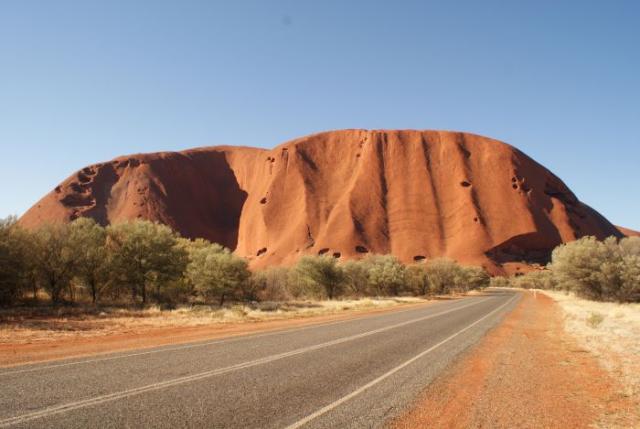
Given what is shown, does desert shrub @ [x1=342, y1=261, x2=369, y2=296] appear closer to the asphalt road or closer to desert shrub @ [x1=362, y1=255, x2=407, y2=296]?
desert shrub @ [x1=362, y1=255, x2=407, y2=296]

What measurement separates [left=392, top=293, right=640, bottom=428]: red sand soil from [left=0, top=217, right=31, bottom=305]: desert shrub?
85.4 feet

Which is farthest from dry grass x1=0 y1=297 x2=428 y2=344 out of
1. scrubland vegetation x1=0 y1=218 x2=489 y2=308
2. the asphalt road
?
the asphalt road

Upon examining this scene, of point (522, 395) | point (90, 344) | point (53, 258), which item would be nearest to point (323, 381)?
point (522, 395)

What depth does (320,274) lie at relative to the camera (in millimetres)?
51469

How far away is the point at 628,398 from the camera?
7.32 m

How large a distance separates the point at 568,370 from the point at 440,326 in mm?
8524

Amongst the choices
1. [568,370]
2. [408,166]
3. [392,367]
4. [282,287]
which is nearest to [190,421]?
[392,367]

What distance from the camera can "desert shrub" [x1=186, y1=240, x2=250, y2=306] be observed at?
133ft

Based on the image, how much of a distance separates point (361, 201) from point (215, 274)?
239 ft

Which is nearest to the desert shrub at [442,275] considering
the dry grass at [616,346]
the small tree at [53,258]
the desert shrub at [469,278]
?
the desert shrub at [469,278]

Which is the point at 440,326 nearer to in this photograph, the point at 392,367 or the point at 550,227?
the point at 392,367

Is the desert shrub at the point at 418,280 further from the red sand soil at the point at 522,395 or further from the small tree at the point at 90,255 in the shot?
the red sand soil at the point at 522,395

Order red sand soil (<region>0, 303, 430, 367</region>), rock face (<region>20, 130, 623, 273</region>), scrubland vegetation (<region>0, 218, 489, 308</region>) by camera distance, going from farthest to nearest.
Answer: rock face (<region>20, 130, 623, 273</region>), scrubland vegetation (<region>0, 218, 489, 308</region>), red sand soil (<region>0, 303, 430, 367</region>)

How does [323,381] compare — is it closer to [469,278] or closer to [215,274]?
[215,274]
